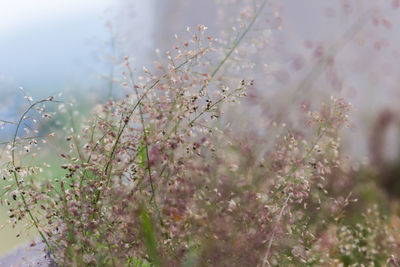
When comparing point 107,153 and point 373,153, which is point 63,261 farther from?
point 373,153

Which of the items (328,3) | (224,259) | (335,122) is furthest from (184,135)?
(328,3)

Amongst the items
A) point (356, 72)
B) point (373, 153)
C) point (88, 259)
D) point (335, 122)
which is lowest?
point (88, 259)

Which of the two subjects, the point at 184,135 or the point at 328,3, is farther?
the point at 328,3

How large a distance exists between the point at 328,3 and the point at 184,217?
232cm

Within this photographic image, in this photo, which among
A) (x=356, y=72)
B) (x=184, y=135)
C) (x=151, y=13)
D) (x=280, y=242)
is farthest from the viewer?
(x=151, y=13)

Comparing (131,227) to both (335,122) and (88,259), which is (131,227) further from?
(335,122)

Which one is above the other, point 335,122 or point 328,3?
point 328,3

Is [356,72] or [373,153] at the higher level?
[356,72]

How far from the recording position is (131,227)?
1.12 meters

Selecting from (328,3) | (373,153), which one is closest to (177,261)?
(373,153)

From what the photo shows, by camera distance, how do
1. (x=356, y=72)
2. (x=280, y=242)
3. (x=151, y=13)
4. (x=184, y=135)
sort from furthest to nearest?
1. (x=151, y=13)
2. (x=356, y=72)
3. (x=280, y=242)
4. (x=184, y=135)

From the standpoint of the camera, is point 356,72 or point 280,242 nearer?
point 280,242

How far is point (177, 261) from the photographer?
1.12 meters

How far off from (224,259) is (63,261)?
0.36m
